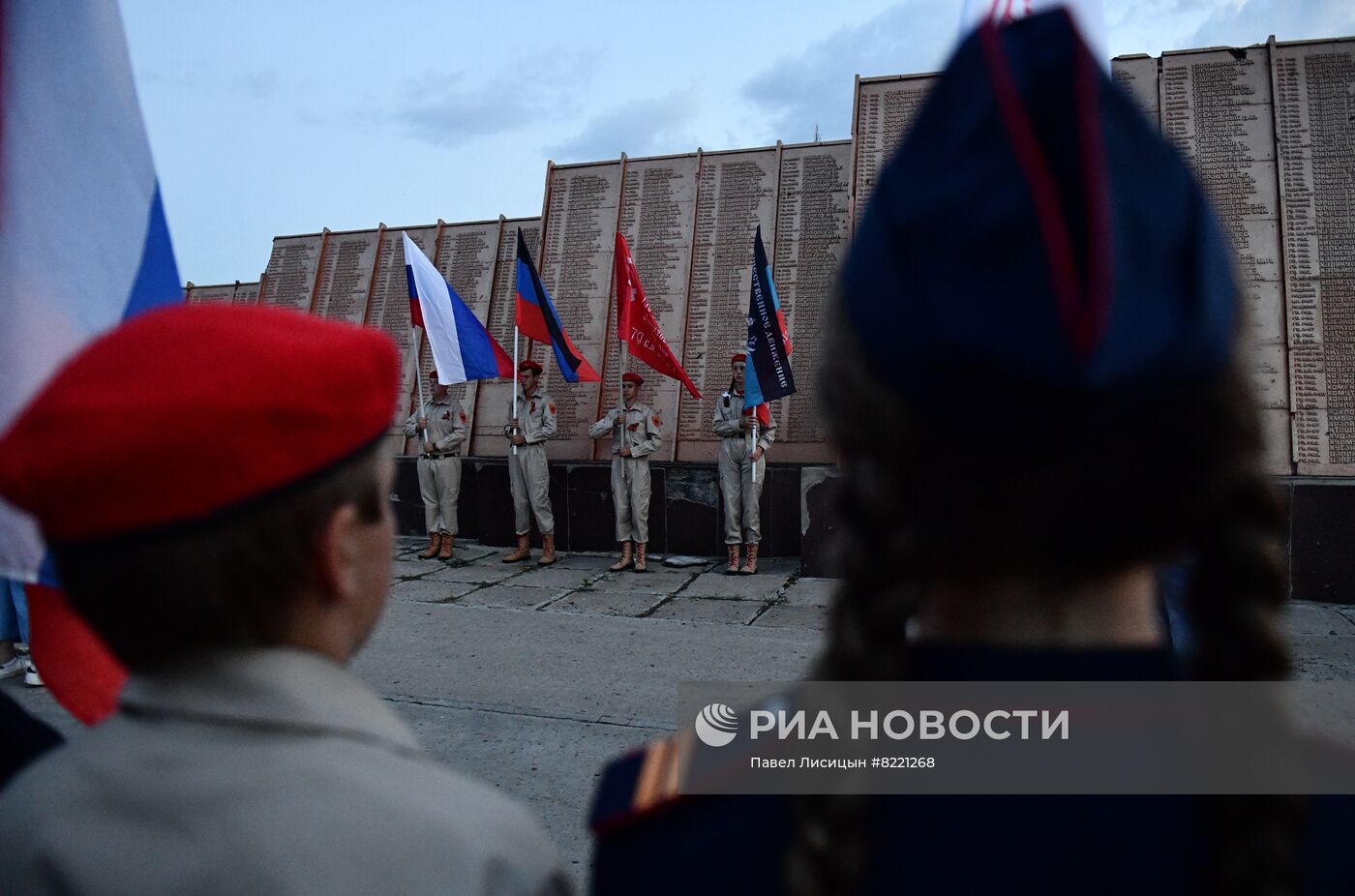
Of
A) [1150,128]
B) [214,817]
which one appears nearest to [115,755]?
[214,817]

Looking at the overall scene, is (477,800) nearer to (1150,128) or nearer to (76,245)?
(1150,128)

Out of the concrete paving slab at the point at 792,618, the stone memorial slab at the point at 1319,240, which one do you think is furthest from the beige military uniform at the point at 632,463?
the stone memorial slab at the point at 1319,240

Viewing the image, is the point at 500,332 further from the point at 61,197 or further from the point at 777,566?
the point at 61,197

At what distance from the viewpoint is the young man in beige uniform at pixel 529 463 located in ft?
26.0

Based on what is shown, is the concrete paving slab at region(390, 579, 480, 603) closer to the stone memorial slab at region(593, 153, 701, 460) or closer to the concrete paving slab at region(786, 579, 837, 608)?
the stone memorial slab at region(593, 153, 701, 460)

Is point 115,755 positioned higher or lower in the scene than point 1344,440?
lower

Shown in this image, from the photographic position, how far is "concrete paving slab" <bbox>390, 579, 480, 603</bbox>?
19.4 ft

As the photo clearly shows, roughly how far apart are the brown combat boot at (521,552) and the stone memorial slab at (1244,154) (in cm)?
607

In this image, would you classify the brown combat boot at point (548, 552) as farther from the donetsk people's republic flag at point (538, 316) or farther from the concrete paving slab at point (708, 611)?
the concrete paving slab at point (708, 611)

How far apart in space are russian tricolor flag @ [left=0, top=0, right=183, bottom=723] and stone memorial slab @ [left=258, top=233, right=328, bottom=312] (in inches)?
369

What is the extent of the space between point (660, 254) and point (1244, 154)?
16.2ft

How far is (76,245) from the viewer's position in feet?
4.43

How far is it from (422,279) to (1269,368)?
6.44 meters

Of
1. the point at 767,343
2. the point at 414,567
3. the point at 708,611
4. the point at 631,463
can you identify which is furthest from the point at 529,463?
the point at 708,611
